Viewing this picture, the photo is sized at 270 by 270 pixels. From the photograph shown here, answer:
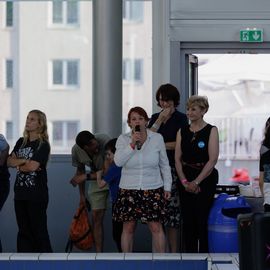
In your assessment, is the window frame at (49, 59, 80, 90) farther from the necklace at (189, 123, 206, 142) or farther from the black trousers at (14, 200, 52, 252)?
the necklace at (189, 123, 206, 142)

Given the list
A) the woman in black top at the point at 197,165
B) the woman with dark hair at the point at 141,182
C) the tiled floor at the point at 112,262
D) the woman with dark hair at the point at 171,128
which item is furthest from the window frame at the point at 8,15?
the tiled floor at the point at 112,262

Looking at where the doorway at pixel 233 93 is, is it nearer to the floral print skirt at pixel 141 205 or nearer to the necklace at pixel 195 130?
the necklace at pixel 195 130

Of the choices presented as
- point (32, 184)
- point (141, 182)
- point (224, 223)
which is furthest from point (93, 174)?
point (224, 223)

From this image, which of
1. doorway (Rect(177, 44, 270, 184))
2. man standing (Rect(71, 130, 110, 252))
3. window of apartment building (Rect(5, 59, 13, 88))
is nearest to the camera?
man standing (Rect(71, 130, 110, 252))

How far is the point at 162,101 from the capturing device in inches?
280

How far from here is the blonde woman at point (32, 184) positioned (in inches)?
279

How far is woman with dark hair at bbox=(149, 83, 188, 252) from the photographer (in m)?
7.05

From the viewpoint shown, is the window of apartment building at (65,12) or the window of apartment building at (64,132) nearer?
the window of apartment building at (64,132)

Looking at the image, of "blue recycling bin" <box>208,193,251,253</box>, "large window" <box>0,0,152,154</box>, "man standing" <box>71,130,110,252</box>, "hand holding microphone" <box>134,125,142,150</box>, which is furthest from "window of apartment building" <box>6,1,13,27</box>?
"blue recycling bin" <box>208,193,251,253</box>

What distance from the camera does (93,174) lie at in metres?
7.70

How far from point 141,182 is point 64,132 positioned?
2.68m

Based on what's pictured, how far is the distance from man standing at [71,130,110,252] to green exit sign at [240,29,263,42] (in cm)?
172

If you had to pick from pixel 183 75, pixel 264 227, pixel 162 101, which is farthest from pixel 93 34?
pixel 264 227

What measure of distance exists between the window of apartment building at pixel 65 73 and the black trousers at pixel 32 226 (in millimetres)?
2592
